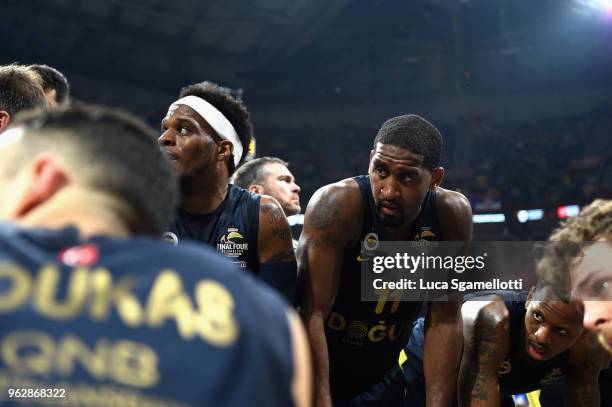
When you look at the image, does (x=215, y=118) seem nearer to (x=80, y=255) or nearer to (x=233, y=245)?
(x=233, y=245)

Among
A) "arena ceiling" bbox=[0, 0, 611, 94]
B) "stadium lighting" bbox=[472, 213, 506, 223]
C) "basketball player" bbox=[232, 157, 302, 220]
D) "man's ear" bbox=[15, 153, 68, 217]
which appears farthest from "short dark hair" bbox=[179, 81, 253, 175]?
"arena ceiling" bbox=[0, 0, 611, 94]

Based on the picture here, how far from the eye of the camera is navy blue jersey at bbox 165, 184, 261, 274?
127 inches

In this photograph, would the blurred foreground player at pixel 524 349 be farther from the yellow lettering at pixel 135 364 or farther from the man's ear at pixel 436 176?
the yellow lettering at pixel 135 364

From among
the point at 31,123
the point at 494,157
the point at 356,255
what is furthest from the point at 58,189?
the point at 494,157

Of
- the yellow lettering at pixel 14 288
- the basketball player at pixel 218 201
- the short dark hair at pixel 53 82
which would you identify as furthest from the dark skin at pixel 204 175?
the yellow lettering at pixel 14 288

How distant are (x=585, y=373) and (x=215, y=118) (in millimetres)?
2361

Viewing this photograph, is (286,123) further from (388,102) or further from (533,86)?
(533,86)

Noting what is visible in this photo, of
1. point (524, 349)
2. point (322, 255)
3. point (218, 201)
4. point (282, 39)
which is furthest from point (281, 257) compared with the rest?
point (282, 39)

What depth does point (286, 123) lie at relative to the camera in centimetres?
1923

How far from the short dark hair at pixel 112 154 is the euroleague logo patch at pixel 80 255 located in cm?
10

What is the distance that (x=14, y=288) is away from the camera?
0.97m

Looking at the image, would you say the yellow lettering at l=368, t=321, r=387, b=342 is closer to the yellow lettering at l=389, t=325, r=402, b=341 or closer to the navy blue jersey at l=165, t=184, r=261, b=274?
the yellow lettering at l=389, t=325, r=402, b=341

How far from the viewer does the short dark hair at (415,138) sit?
3.34 metres

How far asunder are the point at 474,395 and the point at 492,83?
54.4 feet
